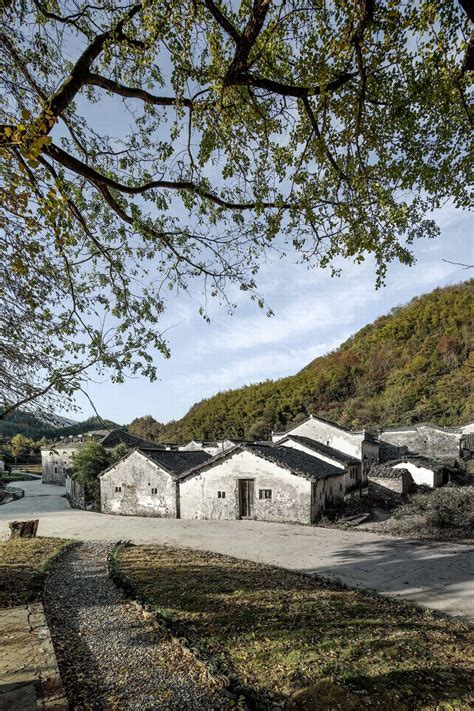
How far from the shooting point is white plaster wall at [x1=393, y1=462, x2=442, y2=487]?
77.6 ft

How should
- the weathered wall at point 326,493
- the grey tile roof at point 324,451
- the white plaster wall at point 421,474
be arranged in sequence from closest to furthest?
the weathered wall at point 326,493 < the white plaster wall at point 421,474 < the grey tile roof at point 324,451

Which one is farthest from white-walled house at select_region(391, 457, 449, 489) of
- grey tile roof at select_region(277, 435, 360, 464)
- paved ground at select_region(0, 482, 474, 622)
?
paved ground at select_region(0, 482, 474, 622)

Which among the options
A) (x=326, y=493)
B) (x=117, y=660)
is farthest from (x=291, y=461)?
(x=117, y=660)

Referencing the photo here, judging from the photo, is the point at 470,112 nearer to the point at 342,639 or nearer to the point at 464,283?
the point at 342,639

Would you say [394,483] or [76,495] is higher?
[394,483]

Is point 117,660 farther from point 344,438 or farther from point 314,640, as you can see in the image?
point 344,438

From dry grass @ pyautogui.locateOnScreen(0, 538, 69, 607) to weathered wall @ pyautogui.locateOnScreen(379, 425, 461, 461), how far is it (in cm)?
2651

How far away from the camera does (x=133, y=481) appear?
24422 mm

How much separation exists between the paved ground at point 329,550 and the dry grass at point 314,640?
166 cm

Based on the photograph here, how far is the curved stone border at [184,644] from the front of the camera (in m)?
4.25

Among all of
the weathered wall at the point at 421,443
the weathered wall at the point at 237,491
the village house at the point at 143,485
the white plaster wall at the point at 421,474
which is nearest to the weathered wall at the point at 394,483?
the white plaster wall at the point at 421,474

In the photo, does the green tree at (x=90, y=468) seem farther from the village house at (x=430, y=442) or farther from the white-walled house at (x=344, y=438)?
the village house at (x=430, y=442)

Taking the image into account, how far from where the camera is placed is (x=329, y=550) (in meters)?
13.6

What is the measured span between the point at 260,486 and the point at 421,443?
18.8 metres
